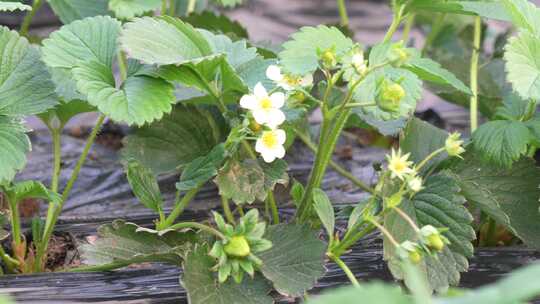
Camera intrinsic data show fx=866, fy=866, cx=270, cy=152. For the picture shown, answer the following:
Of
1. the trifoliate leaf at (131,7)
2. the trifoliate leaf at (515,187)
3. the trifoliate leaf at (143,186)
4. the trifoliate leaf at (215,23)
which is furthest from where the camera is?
the trifoliate leaf at (215,23)

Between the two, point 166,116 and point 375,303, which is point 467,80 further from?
point 375,303

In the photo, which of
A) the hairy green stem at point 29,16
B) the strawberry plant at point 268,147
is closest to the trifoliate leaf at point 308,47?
the strawberry plant at point 268,147

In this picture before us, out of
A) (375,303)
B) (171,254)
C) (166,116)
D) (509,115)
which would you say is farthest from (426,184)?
(375,303)

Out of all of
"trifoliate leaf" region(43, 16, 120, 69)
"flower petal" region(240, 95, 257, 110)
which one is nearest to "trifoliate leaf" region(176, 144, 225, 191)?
"flower petal" region(240, 95, 257, 110)

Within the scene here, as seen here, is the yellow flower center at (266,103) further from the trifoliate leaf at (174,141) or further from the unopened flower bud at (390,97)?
the trifoliate leaf at (174,141)

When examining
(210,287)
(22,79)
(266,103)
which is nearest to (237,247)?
(210,287)

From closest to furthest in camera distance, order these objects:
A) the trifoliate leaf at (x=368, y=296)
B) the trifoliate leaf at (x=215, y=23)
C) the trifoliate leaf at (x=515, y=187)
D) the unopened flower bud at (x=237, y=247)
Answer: the trifoliate leaf at (x=368, y=296) → the unopened flower bud at (x=237, y=247) → the trifoliate leaf at (x=515, y=187) → the trifoliate leaf at (x=215, y=23)

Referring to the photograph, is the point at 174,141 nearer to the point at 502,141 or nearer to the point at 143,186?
the point at 143,186
